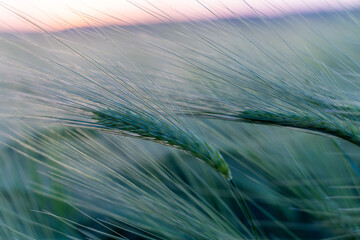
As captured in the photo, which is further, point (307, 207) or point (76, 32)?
point (307, 207)

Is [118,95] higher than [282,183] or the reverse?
higher

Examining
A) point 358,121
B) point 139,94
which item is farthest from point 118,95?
point 358,121

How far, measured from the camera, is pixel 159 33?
48 centimetres

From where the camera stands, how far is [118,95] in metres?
0.44

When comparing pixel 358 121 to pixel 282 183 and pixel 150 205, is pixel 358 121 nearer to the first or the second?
pixel 282 183

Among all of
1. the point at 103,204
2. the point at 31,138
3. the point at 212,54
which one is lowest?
the point at 103,204

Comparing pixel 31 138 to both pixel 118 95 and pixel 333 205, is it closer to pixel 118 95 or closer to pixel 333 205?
pixel 118 95

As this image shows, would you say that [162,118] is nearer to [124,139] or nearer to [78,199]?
[124,139]

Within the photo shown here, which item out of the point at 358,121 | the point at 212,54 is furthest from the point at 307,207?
the point at 212,54

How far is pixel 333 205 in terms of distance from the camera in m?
0.58

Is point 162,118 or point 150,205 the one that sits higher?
point 162,118

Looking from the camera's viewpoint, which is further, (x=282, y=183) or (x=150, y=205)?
(x=282, y=183)

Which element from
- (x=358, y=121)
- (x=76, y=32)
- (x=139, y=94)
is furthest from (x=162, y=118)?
(x=358, y=121)

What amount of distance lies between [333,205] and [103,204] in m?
0.37
